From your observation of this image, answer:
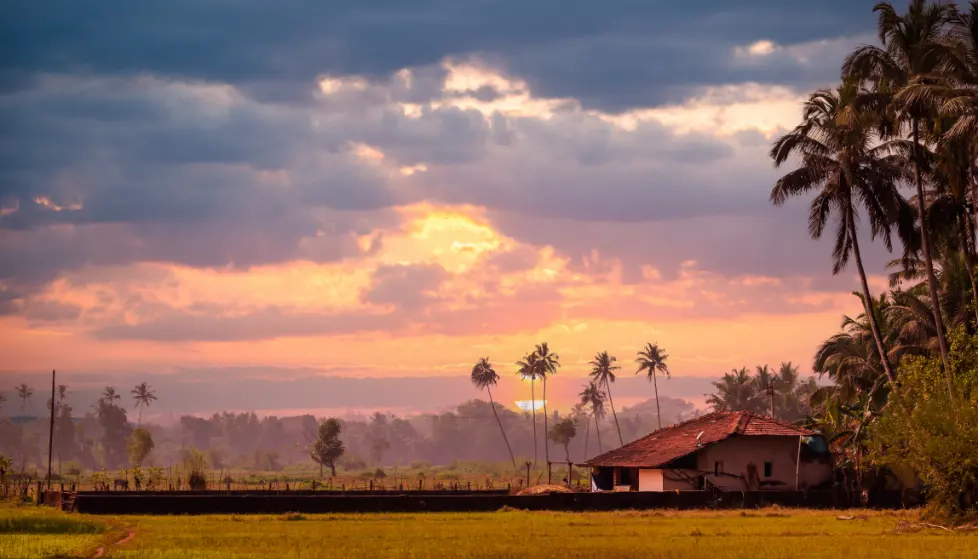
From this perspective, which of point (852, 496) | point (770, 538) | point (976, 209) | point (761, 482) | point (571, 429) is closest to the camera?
point (770, 538)

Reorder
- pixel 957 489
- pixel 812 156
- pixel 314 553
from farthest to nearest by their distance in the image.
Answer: pixel 812 156, pixel 957 489, pixel 314 553

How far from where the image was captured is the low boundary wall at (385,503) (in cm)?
5362

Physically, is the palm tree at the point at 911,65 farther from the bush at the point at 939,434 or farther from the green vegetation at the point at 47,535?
the green vegetation at the point at 47,535

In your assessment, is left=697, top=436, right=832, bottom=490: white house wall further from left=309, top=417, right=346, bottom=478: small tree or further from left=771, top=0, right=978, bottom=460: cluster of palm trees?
left=309, top=417, right=346, bottom=478: small tree

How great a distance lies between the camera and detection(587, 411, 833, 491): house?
65938mm

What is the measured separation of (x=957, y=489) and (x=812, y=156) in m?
16.9

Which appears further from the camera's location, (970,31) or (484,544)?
(970,31)

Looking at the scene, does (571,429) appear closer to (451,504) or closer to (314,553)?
(451,504)

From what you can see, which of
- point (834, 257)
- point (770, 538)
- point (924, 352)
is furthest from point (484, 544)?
point (924, 352)

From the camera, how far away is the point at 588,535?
40000 mm

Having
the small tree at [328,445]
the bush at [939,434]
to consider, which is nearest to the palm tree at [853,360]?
the bush at [939,434]

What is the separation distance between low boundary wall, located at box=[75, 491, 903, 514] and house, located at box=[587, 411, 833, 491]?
6980 mm

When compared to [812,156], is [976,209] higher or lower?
lower

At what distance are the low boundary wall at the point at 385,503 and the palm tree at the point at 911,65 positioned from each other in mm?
15053
